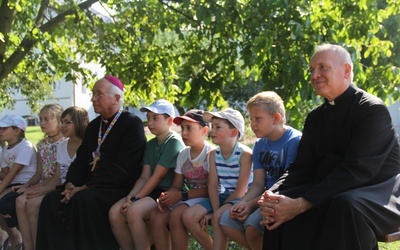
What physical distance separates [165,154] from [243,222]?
47.1 inches

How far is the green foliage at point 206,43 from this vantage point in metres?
6.57

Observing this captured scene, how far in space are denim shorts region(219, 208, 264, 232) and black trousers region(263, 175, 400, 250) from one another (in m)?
0.26

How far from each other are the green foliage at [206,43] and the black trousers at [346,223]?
2733 mm

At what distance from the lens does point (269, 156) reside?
461cm

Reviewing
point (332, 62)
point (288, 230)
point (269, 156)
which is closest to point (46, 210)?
point (269, 156)

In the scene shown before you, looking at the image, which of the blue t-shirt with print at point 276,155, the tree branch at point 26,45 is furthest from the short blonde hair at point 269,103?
the tree branch at point 26,45

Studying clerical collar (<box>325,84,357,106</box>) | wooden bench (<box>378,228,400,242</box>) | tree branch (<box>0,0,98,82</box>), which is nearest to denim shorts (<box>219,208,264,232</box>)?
wooden bench (<box>378,228,400,242</box>)

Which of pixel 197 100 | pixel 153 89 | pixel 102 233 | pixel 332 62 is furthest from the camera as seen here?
pixel 153 89

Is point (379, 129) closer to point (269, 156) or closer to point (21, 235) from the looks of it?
point (269, 156)

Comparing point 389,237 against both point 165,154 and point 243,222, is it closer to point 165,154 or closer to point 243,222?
point 243,222

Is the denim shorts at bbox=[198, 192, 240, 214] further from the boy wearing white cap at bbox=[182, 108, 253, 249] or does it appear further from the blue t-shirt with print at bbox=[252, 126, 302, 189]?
the blue t-shirt with print at bbox=[252, 126, 302, 189]

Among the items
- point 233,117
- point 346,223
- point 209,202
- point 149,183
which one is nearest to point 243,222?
point 209,202

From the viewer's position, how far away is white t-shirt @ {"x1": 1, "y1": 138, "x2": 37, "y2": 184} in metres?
6.21

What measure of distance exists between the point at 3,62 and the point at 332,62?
227 inches
